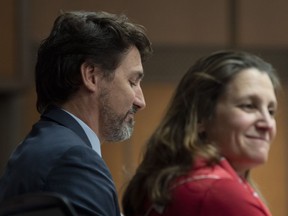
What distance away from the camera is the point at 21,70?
6004 millimetres

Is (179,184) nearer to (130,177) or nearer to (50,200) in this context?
(130,177)

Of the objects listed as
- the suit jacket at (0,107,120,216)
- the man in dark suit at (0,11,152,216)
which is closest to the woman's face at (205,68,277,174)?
the suit jacket at (0,107,120,216)

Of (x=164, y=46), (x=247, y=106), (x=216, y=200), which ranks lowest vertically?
(x=164, y=46)

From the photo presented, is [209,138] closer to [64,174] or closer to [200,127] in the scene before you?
[200,127]

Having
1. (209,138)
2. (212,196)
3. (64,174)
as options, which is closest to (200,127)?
(209,138)

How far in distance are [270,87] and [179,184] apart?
29 centimetres

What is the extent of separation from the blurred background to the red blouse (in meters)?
4.45

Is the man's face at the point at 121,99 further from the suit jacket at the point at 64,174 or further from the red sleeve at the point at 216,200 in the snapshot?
the red sleeve at the point at 216,200

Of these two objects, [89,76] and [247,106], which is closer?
[247,106]

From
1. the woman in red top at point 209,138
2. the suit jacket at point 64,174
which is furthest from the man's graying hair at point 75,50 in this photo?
the woman in red top at point 209,138

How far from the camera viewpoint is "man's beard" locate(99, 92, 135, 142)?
91.0 inches

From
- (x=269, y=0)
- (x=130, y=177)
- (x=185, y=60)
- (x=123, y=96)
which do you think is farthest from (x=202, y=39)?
(x=130, y=177)

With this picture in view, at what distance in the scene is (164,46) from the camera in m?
6.39

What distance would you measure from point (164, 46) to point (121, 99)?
160 inches
